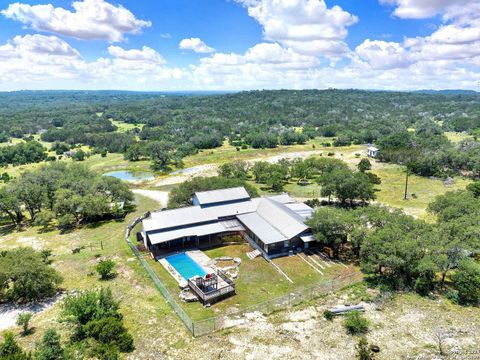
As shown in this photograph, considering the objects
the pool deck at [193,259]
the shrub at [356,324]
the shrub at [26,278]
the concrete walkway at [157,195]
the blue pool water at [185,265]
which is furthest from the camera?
the concrete walkway at [157,195]

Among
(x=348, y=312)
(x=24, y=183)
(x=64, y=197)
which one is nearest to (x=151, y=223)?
(x=64, y=197)

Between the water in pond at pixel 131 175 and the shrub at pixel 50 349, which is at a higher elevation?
the shrub at pixel 50 349

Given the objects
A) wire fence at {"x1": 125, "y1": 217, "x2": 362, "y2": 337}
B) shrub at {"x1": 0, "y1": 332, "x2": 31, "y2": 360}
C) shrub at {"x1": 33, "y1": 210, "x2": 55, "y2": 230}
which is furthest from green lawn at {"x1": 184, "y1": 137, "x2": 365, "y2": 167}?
shrub at {"x1": 0, "y1": 332, "x2": 31, "y2": 360}

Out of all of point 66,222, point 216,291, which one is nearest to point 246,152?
point 66,222

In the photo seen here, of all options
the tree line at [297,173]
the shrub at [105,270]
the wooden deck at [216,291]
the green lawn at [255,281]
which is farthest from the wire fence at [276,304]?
the tree line at [297,173]

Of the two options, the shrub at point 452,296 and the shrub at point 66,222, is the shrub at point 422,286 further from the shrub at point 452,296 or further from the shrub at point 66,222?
the shrub at point 66,222
